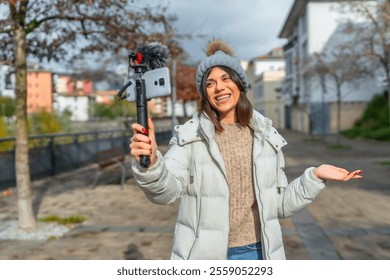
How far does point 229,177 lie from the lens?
2031 millimetres

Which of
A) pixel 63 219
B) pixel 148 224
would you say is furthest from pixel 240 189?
pixel 63 219

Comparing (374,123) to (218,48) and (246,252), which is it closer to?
(218,48)

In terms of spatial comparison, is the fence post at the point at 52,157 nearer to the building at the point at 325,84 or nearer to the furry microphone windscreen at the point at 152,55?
the furry microphone windscreen at the point at 152,55

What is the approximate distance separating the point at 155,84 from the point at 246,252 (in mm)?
939

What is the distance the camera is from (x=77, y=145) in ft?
43.2

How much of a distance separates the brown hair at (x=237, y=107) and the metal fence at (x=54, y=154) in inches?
316

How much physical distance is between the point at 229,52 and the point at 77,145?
37.9 ft

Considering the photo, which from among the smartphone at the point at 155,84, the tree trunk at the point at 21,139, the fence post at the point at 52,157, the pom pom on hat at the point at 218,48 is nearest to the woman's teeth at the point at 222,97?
the pom pom on hat at the point at 218,48

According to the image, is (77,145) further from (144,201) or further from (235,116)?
(235,116)

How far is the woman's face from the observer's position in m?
2.05

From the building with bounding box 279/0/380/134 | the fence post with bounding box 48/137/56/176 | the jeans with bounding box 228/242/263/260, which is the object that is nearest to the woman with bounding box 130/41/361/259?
the jeans with bounding box 228/242/263/260

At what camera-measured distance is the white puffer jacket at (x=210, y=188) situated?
197 cm

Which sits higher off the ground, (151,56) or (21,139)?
(151,56)
